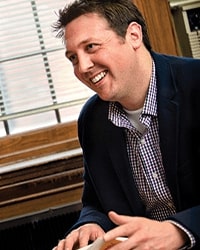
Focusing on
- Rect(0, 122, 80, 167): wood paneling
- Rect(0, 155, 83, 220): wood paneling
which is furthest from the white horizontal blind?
Rect(0, 155, 83, 220): wood paneling

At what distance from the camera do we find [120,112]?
1.39m

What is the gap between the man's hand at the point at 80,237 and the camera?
126cm

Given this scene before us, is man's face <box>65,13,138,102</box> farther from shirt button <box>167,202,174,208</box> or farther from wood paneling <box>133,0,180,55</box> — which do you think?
wood paneling <box>133,0,180,55</box>

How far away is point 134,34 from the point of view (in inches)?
51.8

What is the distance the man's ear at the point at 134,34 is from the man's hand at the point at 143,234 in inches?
21.5

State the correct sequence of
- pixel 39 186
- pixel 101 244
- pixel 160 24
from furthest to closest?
pixel 160 24
pixel 39 186
pixel 101 244

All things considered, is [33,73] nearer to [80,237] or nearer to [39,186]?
[39,186]

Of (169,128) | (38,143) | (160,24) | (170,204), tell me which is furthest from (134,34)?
(38,143)

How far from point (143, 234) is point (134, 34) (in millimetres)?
621

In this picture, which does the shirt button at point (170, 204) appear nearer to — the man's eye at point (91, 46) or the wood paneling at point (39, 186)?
the man's eye at point (91, 46)

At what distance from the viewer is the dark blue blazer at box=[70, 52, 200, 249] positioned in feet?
4.10

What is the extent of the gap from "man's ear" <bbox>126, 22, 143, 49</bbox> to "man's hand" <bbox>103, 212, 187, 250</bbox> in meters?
0.55

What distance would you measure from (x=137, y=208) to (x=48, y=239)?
0.79 metres

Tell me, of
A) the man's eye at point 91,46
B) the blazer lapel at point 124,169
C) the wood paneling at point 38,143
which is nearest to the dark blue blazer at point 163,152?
the blazer lapel at point 124,169
